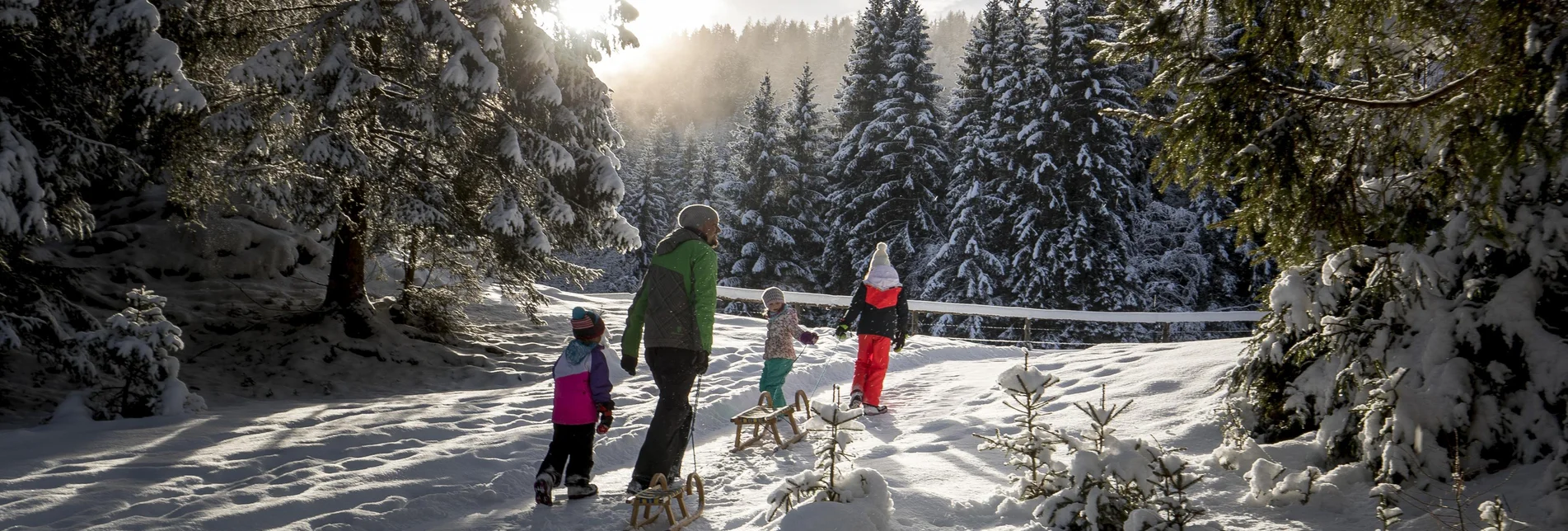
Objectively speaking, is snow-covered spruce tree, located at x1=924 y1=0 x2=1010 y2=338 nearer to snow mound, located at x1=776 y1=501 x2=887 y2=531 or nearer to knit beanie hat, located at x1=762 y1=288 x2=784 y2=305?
knit beanie hat, located at x1=762 y1=288 x2=784 y2=305

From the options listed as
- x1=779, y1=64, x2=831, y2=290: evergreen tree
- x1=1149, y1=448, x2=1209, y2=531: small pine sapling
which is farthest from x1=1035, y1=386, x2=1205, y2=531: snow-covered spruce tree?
x1=779, y1=64, x2=831, y2=290: evergreen tree

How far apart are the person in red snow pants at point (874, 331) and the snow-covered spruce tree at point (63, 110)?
6466 mm

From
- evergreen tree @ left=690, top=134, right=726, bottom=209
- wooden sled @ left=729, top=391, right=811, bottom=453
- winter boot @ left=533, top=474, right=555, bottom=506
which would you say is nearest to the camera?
winter boot @ left=533, top=474, right=555, bottom=506

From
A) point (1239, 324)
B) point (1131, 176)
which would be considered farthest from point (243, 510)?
point (1239, 324)

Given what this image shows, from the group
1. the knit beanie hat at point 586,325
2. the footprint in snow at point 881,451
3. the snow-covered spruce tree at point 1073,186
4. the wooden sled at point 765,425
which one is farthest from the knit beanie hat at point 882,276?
the snow-covered spruce tree at point 1073,186

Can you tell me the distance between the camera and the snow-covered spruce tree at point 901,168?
27.1 m

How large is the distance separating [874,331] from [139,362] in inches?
262

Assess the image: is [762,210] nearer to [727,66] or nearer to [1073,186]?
[1073,186]

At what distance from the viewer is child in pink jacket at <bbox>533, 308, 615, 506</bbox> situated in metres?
4.98

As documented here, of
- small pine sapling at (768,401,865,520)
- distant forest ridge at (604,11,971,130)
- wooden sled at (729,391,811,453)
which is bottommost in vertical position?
wooden sled at (729,391,811,453)

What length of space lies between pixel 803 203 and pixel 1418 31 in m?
27.0

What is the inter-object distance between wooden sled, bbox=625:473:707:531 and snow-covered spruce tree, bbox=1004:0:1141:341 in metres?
19.6

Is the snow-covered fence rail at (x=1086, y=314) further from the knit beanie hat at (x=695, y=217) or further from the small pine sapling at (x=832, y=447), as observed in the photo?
the small pine sapling at (x=832, y=447)

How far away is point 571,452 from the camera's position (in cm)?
506
